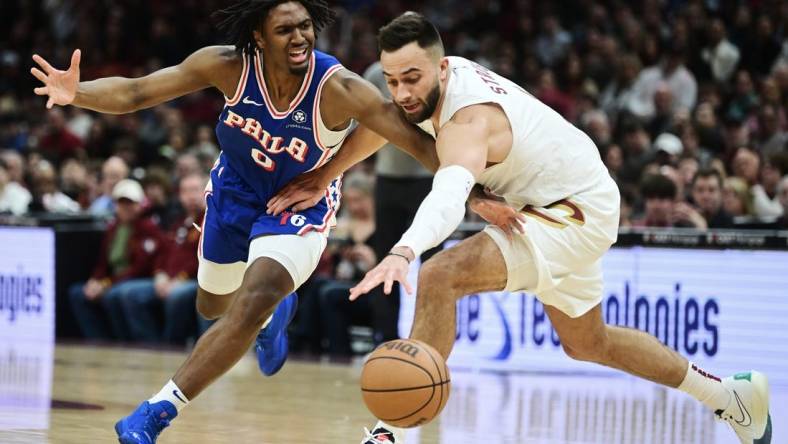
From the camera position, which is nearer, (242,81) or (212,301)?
(242,81)

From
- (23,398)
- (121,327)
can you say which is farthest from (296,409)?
(121,327)

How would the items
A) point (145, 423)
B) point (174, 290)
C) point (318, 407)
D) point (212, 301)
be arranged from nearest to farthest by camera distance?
point (145, 423), point (212, 301), point (318, 407), point (174, 290)

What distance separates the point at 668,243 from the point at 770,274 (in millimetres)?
774

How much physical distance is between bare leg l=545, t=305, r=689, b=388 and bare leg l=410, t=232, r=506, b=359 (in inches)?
23.5

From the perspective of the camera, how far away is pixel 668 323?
9312 millimetres

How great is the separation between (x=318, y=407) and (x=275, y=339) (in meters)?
0.72

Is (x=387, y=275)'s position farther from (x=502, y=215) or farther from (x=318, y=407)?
(x=318, y=407)

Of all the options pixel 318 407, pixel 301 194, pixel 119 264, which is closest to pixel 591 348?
pixel 301 194

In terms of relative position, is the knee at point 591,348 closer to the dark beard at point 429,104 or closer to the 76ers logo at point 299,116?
the dark beard at point 429,104

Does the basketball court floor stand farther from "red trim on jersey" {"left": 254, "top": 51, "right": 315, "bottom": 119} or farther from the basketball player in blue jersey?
"red trim on jersey" {"left": 254, "top": 51, "right": 315, "bottom": 119}

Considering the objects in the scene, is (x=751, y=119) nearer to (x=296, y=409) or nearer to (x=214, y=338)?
(x=296, y=409)

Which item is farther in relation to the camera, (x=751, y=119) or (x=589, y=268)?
(x=751, y=119)

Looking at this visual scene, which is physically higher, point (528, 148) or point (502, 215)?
point (528, 148)

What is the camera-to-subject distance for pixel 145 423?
518cm
